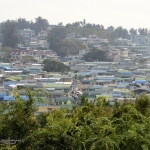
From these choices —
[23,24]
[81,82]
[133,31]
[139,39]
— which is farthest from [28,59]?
[133,31]

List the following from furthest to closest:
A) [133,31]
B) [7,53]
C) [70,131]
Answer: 1. [133,31]
2. [7,53]
3. [70,131]

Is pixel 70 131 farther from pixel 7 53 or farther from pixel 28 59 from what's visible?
pixel 7 53

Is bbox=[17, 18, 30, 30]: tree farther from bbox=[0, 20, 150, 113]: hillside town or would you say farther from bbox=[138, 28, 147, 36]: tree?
bbox=[138, 28, 147, 36]: tree

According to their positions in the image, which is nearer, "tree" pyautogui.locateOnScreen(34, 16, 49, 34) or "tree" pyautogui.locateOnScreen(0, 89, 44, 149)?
"tree" pyautogui.locateOnScreen(0, 89, 44, 149)

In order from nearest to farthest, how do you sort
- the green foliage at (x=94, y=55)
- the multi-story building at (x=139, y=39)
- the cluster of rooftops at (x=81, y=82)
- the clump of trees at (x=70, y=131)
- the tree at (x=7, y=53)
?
the clump of trees at (x=70, y=131) → the cluster of rooftops at (x=81, y=82) → the tree at (x=7, y=53) → the green foliage at (x=94, y=55) → the multi-story building at (x=139, y=39)

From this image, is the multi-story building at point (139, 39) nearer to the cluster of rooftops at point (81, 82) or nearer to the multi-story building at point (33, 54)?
the cluster of rooftops at point (81, 82)

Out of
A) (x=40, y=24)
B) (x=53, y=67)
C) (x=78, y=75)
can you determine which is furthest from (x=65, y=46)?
(x=40, y=24)

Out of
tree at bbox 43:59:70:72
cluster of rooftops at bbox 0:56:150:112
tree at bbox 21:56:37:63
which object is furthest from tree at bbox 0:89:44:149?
tree at bbox 21:56:37:63

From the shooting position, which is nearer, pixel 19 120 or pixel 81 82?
pixel 19 120

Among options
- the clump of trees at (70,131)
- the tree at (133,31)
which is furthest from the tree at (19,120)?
the tree at (133,31)

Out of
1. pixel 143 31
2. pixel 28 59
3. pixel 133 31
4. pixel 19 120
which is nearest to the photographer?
pixel 19 120

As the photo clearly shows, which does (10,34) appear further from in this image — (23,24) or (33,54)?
(23,24)

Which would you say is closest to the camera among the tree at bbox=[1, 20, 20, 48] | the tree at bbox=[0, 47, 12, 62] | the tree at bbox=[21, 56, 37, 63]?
the tree at bbox=[21, 56, 37, 63]

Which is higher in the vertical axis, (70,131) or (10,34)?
(10,34)
